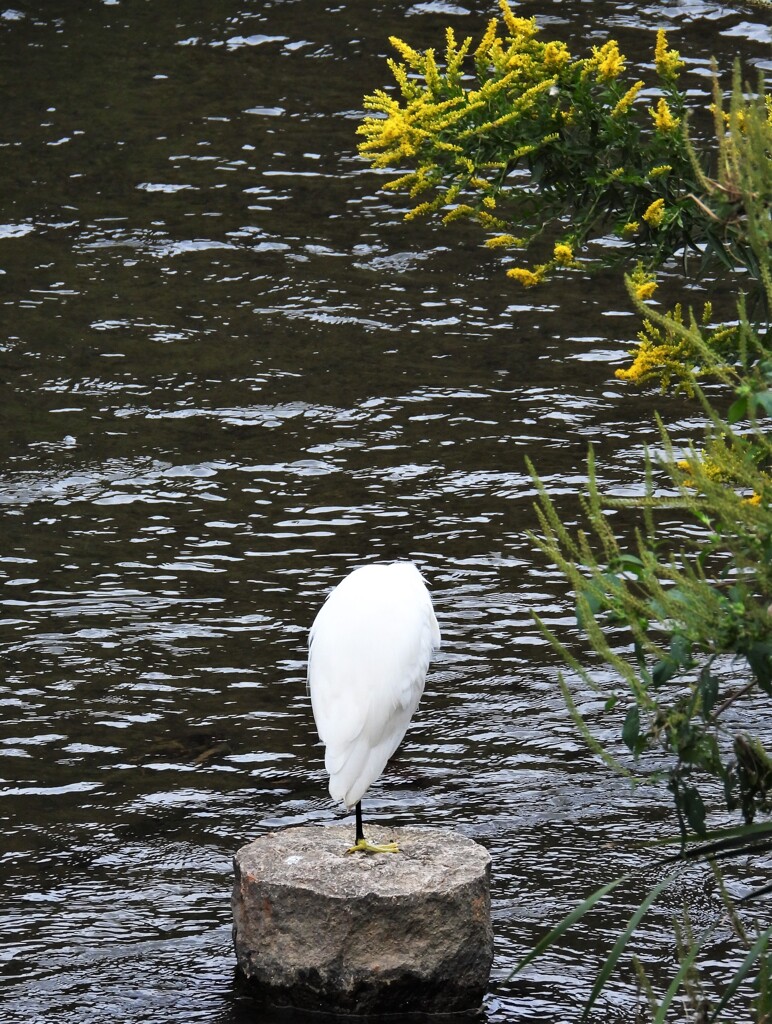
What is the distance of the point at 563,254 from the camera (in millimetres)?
5250

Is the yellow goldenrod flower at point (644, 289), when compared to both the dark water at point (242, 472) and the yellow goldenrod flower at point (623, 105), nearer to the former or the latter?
the yellow goldenrod flower at point (623, 105)

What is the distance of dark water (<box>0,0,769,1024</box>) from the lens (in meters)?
6.78

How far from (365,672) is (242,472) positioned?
479cm

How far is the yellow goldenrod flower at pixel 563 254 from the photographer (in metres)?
5.23

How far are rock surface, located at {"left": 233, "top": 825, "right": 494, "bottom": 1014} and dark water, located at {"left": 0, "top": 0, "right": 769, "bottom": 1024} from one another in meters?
0.19

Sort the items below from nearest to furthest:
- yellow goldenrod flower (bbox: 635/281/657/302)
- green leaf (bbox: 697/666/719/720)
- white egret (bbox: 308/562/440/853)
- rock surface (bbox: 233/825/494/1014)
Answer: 1. green leaf (bbox: 697/666/719/720)
2. yellow goldenrod flower (bbox: 635/281/657/302)
3. rock surface (bbox: 233/825/494/1014)
4. white egret (bbox: 308/562/440/853)

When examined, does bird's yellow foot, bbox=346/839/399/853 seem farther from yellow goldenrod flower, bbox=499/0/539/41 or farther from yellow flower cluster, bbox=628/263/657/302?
yellow goldenrod flower, bbox=499/0/539/41

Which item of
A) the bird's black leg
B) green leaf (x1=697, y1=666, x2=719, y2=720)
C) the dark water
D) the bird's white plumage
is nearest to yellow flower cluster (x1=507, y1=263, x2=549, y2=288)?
the bird's white plumage

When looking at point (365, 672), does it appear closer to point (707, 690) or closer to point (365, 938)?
point (365, 938)

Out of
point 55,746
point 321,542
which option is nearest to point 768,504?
point 55,746

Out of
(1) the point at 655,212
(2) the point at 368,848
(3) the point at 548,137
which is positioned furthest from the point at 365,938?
(3) the point at 548,137

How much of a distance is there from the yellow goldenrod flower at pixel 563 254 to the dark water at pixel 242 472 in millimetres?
2503

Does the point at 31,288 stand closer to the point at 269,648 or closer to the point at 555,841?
the point at 269,648

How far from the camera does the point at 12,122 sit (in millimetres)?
16438
